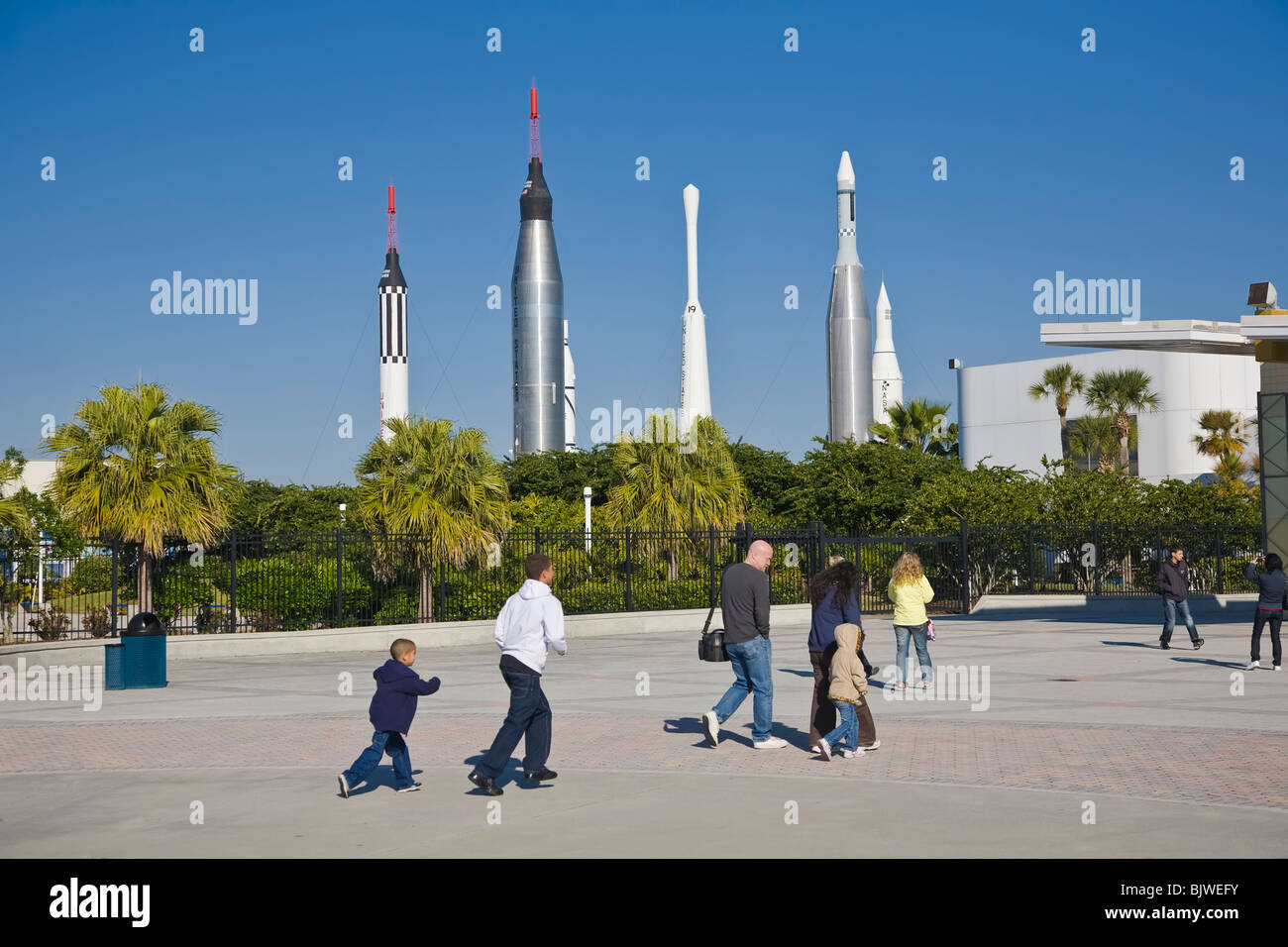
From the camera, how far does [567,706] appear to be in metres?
14.6

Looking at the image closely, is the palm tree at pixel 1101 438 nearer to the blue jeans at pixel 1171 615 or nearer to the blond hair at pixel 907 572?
the blue jeans at pixel 1171 615

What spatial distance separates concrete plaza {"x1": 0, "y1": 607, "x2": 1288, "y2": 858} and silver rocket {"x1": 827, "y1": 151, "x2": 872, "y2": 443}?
85.6 metres

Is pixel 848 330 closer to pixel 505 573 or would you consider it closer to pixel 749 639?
pixel 505 573

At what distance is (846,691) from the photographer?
1044cm

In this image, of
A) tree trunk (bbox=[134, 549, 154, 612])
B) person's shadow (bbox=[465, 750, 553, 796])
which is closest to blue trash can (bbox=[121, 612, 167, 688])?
tree trunk (bbox=[134, 549, 154, 612])

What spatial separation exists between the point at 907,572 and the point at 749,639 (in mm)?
4019

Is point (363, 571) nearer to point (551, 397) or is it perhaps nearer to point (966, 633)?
point (966, 633)

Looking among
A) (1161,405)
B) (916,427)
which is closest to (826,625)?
(916,427)

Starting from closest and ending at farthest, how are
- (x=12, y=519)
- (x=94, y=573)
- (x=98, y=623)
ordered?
1. (x=12, y=519)
2. (x=94, y=573)
3. (x=98, y=623)

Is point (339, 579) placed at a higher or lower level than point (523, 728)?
higher

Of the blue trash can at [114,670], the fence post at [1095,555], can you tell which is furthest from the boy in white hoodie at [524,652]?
the fence post at [1095,555]

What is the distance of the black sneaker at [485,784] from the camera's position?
29.9 ft
